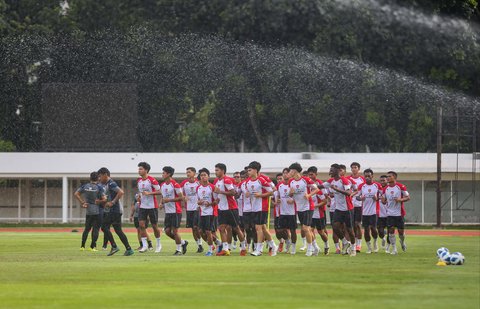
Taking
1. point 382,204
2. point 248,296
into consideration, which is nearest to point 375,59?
point 382,204

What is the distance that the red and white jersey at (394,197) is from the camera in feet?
109

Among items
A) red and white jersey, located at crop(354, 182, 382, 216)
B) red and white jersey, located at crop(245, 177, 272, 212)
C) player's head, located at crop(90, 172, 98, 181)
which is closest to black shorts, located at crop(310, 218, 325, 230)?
red and white jersey, located at crop(354, 182, 382, 216)

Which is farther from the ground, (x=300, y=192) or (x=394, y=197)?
(x=300, y=192)

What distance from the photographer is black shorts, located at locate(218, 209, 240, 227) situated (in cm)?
3091

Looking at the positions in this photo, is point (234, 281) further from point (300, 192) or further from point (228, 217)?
point (300, 192)

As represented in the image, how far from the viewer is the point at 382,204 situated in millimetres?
33438

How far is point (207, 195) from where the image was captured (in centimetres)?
3123

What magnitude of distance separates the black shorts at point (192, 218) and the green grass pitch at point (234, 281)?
1.66 metres

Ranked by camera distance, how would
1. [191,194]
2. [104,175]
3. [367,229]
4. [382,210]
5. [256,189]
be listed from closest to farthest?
[256,189] < [104,175] < [191,194] < [367,229] < [382,210]

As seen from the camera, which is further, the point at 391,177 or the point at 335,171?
the point at 391,177

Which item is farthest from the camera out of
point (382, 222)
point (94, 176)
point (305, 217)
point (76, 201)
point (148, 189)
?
point (76, 201)

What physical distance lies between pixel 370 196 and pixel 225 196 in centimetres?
451

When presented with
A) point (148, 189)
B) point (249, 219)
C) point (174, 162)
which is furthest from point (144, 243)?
point (174, 162)

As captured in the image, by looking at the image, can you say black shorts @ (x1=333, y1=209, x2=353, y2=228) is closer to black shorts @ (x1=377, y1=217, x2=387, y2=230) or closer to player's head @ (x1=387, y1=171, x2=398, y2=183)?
black shorts @ (x1=377, y1=217, x2=387, y2=230)
